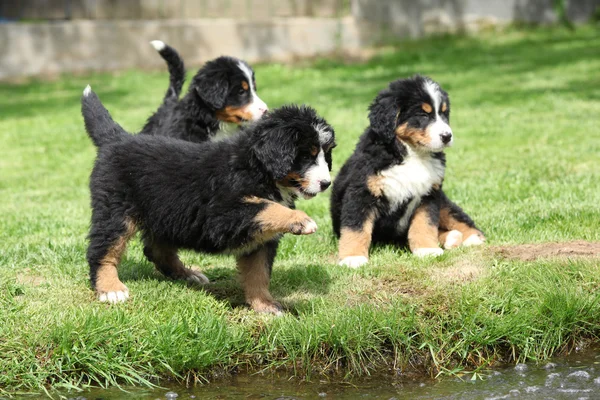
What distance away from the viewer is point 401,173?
565cm

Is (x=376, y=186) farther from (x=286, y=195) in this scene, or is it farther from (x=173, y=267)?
(x=173, y=267)

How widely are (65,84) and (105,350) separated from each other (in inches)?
457

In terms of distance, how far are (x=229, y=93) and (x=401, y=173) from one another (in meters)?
1.67

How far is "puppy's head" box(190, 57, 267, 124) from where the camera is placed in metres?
6.54

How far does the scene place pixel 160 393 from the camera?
4.11 meters

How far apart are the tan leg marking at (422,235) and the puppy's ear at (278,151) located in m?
1.60

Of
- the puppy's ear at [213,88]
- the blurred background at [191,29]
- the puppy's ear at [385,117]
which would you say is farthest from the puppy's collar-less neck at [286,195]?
the blurred background at [191,29]

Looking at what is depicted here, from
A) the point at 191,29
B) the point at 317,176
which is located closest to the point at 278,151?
the point at 317,176

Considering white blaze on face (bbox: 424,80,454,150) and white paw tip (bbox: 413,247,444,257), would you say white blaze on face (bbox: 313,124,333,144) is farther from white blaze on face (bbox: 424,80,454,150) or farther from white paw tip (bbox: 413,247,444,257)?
white paw tip (bbox: 413,247,444,257)

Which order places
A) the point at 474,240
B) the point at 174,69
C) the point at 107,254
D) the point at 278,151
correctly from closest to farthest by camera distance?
the point at 278,151
the point at 107,254
the point at 474,240
the point at 174,69

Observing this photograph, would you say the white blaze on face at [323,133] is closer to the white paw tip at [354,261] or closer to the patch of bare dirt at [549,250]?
the white paw tip at [354,261]

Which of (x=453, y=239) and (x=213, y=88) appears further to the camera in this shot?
(x=213, y=88)

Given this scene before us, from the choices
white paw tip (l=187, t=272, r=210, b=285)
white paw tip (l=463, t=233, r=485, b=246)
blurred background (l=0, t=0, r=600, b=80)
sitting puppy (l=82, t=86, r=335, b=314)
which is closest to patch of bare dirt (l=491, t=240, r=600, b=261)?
white paw tip (l=463, t=233, r=485, b=246)

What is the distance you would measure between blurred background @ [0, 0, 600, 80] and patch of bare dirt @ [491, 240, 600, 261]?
10.9m
